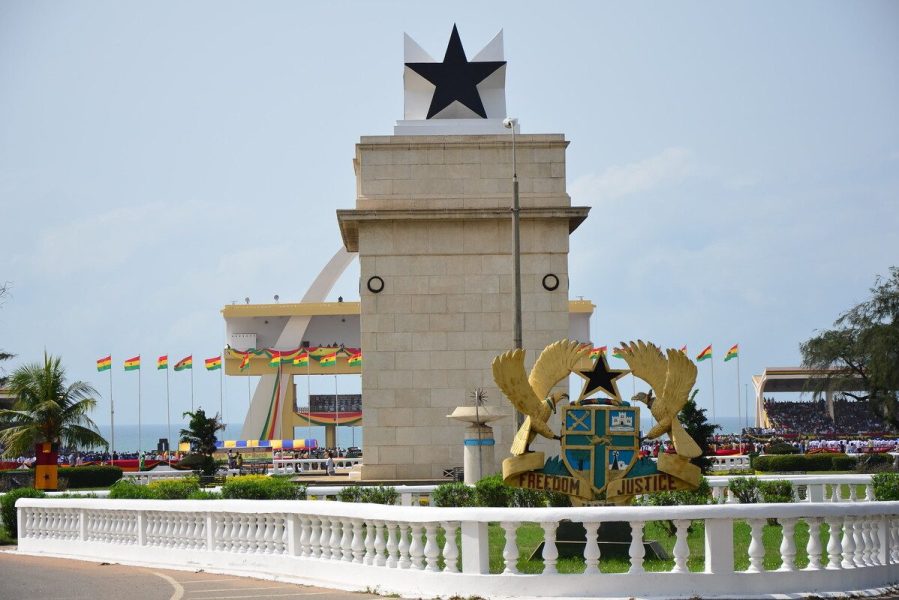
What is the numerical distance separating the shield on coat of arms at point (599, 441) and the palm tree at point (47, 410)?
81.0ft

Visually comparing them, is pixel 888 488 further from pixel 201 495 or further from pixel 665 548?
pixel 201 495

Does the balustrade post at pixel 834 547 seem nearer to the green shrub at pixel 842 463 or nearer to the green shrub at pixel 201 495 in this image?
the green shrub at pixel 201 495

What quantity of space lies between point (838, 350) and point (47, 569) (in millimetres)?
48949

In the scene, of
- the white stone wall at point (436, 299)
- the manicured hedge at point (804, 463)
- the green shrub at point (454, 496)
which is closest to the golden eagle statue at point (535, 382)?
the green shrub at point (454, 496)

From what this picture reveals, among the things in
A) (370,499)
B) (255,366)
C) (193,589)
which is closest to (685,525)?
(193,589)

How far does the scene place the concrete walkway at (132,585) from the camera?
14.4 m

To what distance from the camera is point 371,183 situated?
116 feet

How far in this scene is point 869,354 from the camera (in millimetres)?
54875

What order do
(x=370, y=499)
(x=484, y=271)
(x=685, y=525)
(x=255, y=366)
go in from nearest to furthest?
(x=685, y=525) < (x=370, y=499) < (x=484, y=271) < (x=255, y=366)

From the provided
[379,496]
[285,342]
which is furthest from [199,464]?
[285,342]

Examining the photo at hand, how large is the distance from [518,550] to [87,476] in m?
32.2

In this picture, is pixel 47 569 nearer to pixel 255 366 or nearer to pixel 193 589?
pixel 193 589

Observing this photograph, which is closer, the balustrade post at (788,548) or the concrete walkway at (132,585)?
the balustrade post at (788,548)

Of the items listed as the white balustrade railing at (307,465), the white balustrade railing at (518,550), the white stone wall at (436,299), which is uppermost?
the white stone wall at (436,299)
